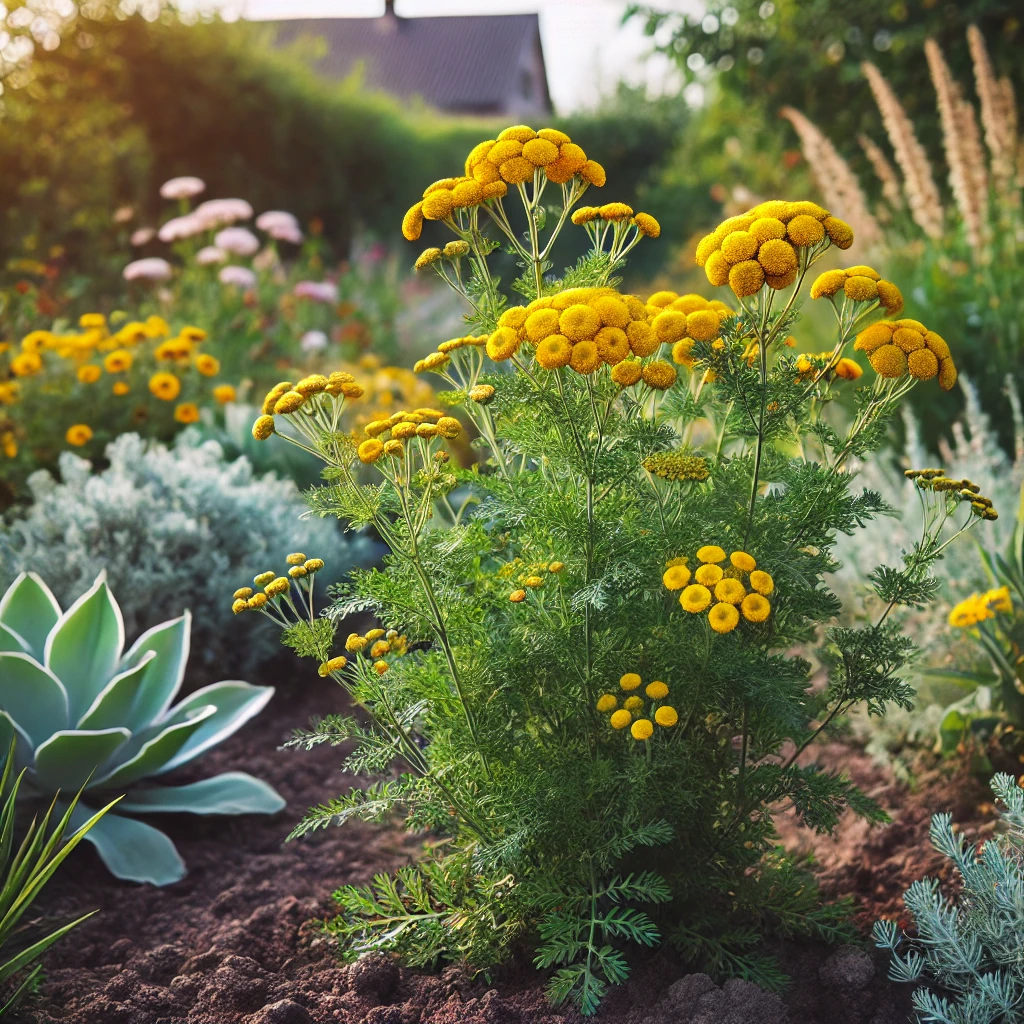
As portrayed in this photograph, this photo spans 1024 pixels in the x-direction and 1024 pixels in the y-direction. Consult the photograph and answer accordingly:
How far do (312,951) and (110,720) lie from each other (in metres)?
0.81

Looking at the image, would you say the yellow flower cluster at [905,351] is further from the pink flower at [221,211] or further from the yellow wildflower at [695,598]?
the pink flower at [221,211]

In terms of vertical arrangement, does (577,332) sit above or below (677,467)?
above

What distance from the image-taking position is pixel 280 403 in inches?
62.6

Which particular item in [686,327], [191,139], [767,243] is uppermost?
[191,139]

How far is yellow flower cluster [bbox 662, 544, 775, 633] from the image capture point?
1.60 m

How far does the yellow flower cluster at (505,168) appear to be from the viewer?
1703 mm

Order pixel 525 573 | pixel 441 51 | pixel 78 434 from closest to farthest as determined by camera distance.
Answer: pixel 525 573 < pixel 78 434 < pixel 441 51

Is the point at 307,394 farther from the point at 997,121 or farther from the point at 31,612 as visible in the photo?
the point at 997,121

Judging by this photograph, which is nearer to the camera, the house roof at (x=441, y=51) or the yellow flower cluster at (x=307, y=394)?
the yellow flower cluster at (x=307, y=394)

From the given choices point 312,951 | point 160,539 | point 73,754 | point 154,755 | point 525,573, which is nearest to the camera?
point 525,573

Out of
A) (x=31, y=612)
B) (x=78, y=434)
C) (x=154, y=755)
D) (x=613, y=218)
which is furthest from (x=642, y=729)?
(x=78, y=434)

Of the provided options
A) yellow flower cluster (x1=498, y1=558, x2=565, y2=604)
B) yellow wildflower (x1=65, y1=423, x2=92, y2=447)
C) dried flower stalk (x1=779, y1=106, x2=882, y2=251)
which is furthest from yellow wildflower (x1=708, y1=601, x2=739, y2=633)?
dried flower stalk (x1=779, y1=106, x2=882, y2=251)

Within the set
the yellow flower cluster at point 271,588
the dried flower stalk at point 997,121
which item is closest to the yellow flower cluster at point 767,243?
the yellow flower cluster at point 271,588

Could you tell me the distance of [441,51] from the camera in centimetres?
2769
